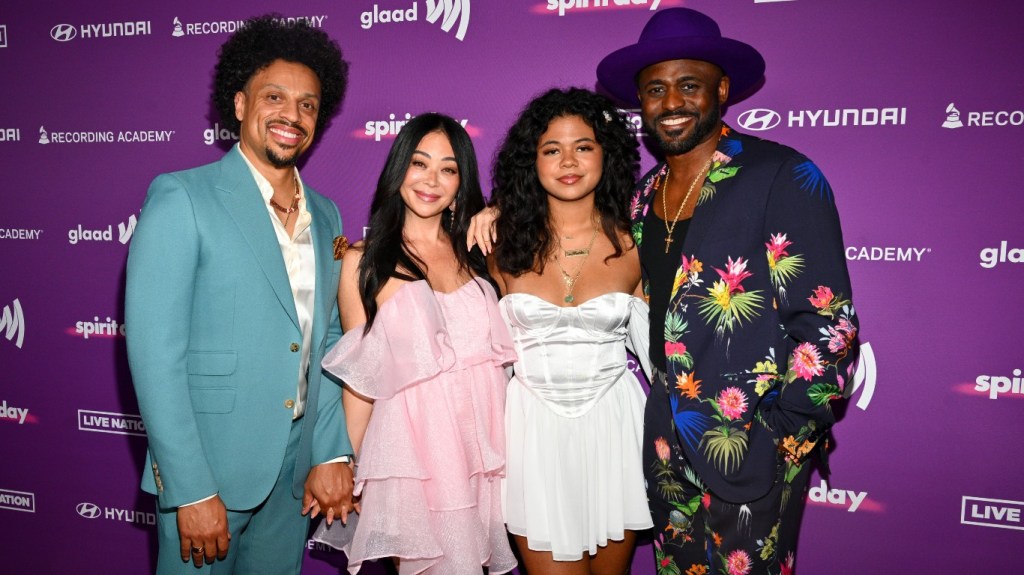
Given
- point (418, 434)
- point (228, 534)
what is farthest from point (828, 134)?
point (228, 534)

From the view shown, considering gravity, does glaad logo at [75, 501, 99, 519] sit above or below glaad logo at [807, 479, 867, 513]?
below

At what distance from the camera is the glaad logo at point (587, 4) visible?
8.65 ft

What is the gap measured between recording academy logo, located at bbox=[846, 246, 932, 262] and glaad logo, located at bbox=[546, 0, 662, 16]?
1.27m

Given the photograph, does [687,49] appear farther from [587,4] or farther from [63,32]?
[63,32]

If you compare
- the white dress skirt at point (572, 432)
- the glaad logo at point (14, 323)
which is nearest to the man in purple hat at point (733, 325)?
the white dress skirt at point (572, 432)

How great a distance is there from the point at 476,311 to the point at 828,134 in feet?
5.16

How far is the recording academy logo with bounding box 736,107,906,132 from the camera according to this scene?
8.18 ft

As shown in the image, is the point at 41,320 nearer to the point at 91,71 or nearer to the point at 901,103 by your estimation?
the point at 91,71

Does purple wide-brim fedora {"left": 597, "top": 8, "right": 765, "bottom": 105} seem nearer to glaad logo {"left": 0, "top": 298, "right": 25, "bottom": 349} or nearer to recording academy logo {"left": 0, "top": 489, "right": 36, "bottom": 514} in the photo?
glaad logo {"left": 0, "top": 298, "right": 25, "bottom": 349}

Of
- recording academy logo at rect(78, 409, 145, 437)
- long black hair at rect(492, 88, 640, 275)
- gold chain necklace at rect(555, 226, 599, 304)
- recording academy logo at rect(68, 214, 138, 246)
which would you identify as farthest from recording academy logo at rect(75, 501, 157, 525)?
gold chain necklace at rect(555, 226, 599, 304)

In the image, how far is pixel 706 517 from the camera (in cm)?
203

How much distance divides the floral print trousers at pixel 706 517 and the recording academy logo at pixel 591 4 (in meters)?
1.51

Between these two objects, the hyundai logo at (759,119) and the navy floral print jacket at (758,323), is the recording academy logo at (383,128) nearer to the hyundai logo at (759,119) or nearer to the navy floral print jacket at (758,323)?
the hyundai logo at (759,119)

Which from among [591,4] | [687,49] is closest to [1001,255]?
[687,49]
